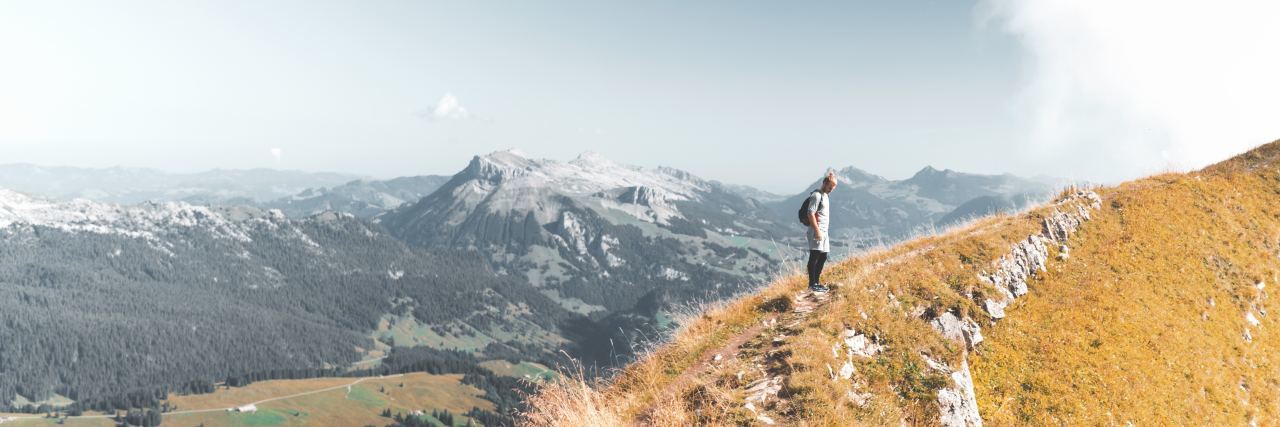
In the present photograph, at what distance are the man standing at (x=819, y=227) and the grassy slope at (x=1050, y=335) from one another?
3.34 ft

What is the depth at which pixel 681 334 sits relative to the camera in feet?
49.3

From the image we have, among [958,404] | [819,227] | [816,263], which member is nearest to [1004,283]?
[816,263]

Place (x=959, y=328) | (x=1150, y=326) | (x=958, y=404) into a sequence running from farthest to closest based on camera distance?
(x=1150, y=326), (x=959, y=328), (x=958, y=404)

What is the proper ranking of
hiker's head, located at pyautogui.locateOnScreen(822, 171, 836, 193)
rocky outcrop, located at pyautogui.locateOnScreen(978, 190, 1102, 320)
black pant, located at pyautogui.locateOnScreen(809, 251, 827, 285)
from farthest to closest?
rocky outcrop, located at pyautogui.locateOnScreen(978, 190, 1102, 320), black pant, located at pyautogui.locateOnScreen(809, 251, 827, 285), hiker's head, located at pyautogui.locateOnScreen(822, 171, 836, 193)

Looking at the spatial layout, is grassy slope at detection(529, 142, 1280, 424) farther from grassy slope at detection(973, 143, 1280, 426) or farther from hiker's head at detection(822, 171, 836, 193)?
hiker's head at detection(822, 171, 836, 193)

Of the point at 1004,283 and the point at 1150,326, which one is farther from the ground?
the point at 1004,283

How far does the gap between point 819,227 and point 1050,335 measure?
8566 mm

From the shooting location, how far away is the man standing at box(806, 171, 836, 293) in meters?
15.8

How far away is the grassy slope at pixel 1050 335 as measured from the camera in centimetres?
1085

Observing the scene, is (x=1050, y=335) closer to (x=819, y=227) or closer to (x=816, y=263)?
(x=816, y=263)

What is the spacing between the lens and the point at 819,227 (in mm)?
15914

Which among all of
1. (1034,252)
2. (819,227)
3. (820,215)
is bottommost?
(1034,252)

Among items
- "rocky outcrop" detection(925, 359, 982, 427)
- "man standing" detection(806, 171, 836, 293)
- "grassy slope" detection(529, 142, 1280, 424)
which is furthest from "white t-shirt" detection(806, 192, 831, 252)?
"rocky outcrop" detection(925, 359, 982, 427)

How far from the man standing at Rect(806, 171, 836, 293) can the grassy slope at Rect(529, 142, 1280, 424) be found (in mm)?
1019
